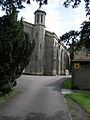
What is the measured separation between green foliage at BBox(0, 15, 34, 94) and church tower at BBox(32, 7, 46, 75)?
37290 millimetres

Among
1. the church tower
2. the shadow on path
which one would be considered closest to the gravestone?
the shadow on path

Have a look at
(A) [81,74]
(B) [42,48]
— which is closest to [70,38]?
(A) [81,74]

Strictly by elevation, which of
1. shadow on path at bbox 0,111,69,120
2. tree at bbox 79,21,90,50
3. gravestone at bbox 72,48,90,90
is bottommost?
shadow on path at bbox 0,111,69,120

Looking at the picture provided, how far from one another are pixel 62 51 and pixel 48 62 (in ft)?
40.7

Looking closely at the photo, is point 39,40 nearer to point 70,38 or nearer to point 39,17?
point 39,17

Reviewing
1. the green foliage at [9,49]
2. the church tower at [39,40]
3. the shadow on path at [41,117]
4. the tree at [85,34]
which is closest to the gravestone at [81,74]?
the green foliage at [9,49]

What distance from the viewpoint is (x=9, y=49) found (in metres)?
23.3

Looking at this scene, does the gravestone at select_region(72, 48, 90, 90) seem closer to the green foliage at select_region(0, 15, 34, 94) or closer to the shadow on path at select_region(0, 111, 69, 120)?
the green foliage at select_region(0, 15, 34, 94)

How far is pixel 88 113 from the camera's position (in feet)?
59.8

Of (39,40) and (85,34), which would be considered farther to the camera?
(39,40)

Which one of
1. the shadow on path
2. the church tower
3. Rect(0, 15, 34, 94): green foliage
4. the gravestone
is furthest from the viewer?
the church tower

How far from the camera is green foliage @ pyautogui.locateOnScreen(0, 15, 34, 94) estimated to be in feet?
73.6

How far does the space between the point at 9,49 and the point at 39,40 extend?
142 ft

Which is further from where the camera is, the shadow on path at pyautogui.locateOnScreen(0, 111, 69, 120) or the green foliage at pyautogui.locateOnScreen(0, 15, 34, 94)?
the green foliage at pyautogui.locateOnScreen(0, 15, 34, 94)
